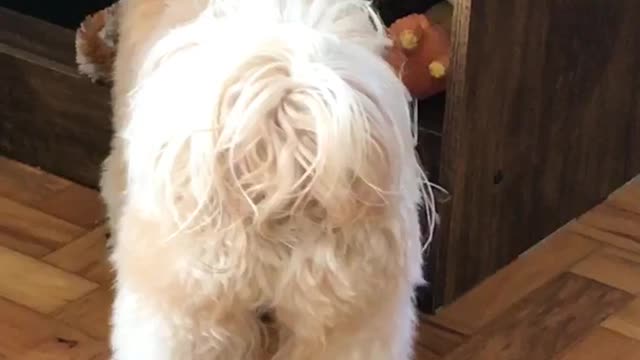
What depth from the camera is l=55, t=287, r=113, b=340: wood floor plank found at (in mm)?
1509

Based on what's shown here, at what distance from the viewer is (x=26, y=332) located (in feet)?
4.92

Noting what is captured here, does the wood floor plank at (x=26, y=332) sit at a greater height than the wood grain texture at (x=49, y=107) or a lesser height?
lesser

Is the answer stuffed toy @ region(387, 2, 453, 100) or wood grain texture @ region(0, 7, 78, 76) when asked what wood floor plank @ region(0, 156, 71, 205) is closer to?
wood grain texture @ region(0, 7, 78, 76)

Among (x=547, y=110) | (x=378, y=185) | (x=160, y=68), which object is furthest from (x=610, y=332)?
(x=160, y=68)

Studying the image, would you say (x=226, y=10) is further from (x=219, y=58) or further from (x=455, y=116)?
(x=455, y=116)

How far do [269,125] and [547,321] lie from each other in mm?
671

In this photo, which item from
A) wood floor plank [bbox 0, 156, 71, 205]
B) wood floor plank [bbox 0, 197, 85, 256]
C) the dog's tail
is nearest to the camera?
the dog's tail

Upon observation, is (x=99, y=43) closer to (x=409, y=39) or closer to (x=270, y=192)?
(x=409, y=39)

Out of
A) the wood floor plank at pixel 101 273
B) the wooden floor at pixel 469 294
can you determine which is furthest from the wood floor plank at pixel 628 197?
the wood floor plank at pixel 101 273

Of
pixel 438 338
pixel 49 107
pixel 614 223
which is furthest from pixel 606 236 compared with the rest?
pixel 49 107

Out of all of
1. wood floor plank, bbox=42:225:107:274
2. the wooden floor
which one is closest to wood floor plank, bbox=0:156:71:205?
the wooden floor

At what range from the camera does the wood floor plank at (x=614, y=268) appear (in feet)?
5.34

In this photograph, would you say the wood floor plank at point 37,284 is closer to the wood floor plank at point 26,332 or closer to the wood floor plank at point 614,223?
the wood floor plank at point 26,332

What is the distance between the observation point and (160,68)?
1.08m
